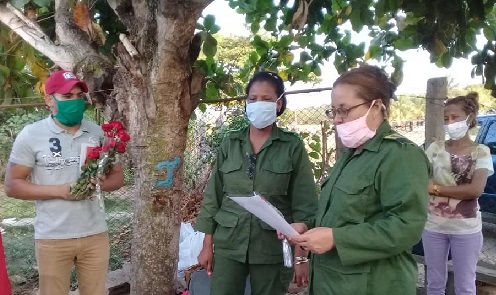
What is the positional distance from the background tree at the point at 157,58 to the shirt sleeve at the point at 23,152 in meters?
0.55

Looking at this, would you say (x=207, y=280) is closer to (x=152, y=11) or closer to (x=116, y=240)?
(x=152, y=11)

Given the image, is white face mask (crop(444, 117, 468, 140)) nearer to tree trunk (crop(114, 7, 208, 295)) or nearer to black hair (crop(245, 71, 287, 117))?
black hair (crop(245, 71, 287, 117))

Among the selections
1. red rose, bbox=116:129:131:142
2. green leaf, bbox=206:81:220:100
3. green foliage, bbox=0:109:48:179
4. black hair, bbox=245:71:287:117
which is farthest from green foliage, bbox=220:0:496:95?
green foliage, bbox=0:109:48:179

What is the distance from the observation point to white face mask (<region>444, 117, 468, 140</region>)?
293cm

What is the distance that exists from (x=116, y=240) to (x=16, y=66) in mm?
2441

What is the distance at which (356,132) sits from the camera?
5.70 feet

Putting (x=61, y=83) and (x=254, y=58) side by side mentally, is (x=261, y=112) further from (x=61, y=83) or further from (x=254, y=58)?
(x=254, y=58)

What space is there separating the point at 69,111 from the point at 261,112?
96cm

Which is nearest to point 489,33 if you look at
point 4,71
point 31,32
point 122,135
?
point 122,135

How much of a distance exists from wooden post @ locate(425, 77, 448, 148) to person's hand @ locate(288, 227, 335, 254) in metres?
1.90

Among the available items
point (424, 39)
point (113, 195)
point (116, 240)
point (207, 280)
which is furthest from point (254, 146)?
point (113, 195)

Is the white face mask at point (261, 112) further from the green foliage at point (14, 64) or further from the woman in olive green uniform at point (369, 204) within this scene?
the green foliage at point (14, 64)

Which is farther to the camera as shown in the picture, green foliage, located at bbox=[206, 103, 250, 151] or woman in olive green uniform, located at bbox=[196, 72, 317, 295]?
green foliage, located at bbox=[206, 103, 250, 151]

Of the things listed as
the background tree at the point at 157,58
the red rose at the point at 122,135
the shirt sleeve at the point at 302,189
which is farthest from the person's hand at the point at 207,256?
the red rose at the point at 122,135
